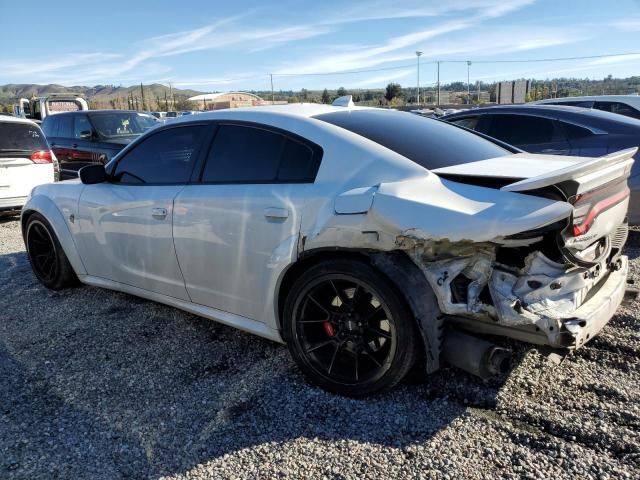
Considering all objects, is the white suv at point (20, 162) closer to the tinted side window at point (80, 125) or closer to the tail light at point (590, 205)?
the tinted side window at point (80, 125)

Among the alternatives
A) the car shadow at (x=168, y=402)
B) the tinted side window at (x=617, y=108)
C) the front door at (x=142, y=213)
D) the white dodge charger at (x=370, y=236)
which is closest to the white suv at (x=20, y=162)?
the front door at (x=142, y=213)

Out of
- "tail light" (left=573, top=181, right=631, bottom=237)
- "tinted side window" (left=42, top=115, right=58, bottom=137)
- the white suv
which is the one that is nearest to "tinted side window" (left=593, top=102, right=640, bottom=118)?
"tail light" (left=573, top=181, right=631, bottom=237)

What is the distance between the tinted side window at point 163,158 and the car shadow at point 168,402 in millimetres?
1141

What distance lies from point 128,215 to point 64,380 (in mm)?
1235

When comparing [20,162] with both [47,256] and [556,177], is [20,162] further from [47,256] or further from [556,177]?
[556,177]

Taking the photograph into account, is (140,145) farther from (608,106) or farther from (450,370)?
(608,106)

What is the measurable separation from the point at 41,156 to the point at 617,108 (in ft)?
29.7

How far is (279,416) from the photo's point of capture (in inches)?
112

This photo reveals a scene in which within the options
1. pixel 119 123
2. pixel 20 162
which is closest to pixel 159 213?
pixel 20 162

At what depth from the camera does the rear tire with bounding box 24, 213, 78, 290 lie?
4793mm

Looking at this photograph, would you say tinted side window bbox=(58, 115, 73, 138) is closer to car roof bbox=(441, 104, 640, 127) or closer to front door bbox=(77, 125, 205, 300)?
front door bbox=(77, 125, 205, 300)

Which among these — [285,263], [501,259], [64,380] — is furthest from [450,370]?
[64,380]

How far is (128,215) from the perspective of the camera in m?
3.93

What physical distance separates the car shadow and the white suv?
5.01 metres
